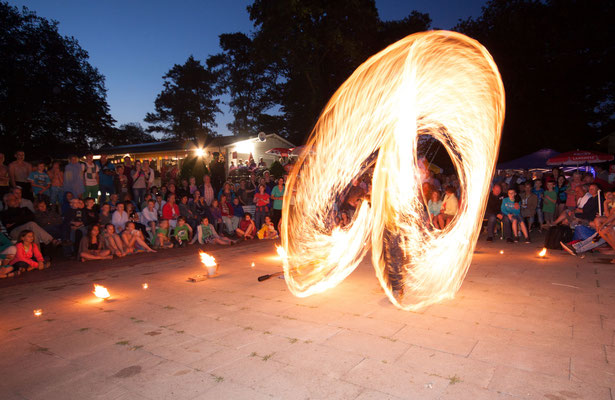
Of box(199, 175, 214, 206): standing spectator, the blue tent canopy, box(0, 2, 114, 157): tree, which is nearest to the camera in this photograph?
box(199, 175, 214, 206): standing spectator

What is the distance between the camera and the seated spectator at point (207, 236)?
35.5ft

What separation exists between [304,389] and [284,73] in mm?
43308

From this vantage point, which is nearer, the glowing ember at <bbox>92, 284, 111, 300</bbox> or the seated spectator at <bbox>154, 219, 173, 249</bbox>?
the glowing ember at <bbox>92, 284, 111, 300</bbox>

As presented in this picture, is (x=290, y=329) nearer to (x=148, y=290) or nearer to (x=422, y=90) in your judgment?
(x=148, y=290)

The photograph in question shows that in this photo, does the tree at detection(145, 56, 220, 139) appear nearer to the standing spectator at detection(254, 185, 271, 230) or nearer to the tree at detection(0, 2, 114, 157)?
the tree at detection(0, 2, 114, 157)

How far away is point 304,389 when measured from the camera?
3.06 metres

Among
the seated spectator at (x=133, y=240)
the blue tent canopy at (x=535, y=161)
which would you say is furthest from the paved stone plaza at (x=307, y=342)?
the blue tent canopy at (x=535, y=161)

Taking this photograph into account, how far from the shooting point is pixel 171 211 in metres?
10.8

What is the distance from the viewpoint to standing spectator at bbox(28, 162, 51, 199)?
945cm

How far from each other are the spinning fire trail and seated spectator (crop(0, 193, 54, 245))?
A: 5475mm

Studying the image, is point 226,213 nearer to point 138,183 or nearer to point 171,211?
point 171,211

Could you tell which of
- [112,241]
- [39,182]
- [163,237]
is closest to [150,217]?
[163,237]

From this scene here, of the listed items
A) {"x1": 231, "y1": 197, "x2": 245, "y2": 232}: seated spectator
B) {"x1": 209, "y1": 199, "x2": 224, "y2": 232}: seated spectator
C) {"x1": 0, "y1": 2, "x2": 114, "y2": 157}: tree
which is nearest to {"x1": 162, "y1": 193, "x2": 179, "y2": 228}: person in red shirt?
{"x1": 209, "y1": 199, "x2": 224, "y2": 232}: seated spectator

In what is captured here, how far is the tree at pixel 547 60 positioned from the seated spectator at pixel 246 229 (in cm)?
2382
